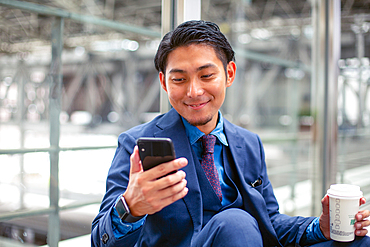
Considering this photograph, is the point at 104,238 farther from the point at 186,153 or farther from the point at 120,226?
the point at 186,153

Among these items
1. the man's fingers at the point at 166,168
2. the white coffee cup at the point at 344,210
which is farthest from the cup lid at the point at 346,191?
the man's fingers at the point at 166,168

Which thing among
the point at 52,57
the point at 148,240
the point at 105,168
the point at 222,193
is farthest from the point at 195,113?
the point at 105,168

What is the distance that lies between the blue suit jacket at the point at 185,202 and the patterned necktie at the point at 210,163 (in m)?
0.05

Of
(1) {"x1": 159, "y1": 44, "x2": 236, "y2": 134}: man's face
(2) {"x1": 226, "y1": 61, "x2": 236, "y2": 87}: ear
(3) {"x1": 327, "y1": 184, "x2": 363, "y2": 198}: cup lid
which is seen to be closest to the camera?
(3) {"x1": 327, "y1": 184, "x2": 363, "y2": 198}: cup lid

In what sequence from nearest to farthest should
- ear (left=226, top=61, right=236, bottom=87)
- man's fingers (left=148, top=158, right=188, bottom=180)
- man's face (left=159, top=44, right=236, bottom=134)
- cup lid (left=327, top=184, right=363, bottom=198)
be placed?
man's fingers (left=148, top=158, right=188, bottom=180)
cup lid (left=327, top=184, right=363, bottom=198)
man's face (left=159, top=44, right=236, bottom=134)
ear (left=226, top=61, right=236, bottom=87)

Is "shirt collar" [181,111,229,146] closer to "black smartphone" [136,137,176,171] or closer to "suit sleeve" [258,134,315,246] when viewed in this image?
"suit sleeve" [258,134,315,246]

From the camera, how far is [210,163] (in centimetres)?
87

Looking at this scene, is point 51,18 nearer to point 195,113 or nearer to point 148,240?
point 195,113

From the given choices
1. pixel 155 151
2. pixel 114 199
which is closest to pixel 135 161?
pixel 155 151

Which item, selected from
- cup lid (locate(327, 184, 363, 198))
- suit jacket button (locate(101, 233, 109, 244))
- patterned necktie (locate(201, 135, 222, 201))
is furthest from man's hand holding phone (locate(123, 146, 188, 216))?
cup lid (locate(327, 184, 363, 198))

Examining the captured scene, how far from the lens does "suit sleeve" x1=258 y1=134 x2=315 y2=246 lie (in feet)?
2.86

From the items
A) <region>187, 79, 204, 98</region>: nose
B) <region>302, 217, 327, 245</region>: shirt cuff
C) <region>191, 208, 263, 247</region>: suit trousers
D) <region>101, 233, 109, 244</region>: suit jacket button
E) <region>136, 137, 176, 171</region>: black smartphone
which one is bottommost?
<region>302, 217, 327, 245</region>: shirt cuff

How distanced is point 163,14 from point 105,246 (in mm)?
841

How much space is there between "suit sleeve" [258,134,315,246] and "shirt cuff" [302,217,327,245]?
0.04 ft
